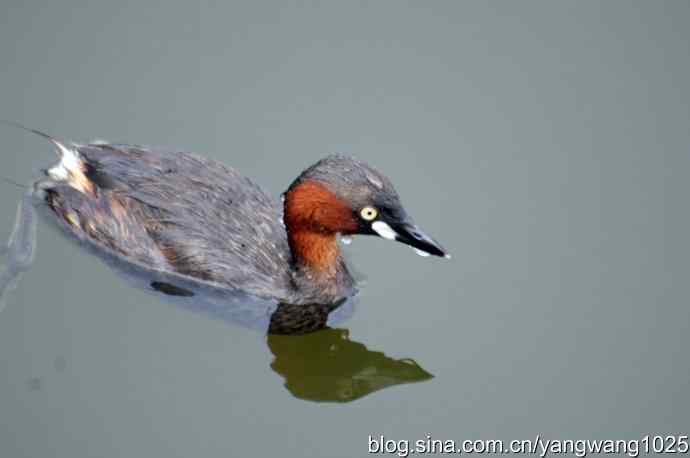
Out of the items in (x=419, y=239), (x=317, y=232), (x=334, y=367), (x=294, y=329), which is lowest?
(x=334, y=367)

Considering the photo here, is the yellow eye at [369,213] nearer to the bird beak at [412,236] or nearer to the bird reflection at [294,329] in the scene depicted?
the bird beak at [412,236]

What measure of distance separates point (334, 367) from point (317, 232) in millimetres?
840

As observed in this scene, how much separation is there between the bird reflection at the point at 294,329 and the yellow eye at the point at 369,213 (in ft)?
2.14

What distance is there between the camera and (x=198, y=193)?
7.14 meters

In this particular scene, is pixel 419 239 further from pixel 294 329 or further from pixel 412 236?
pixel 294 329

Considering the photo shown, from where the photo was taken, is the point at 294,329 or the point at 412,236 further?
the point at 294,329

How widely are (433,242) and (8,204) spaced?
2.78m

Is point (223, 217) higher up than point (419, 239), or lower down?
higher up

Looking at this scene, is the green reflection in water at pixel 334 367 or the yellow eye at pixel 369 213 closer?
the green reflection in water at pixel 334 367

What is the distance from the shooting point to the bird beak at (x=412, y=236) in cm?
697

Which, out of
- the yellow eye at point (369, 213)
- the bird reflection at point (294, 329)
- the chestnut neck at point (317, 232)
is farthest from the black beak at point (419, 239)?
the bird reflection at point (294, 329)

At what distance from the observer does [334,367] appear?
696cm

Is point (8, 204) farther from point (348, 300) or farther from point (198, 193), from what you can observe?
point (348, 300)

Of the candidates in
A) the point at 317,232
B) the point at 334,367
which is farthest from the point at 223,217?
the point at 334,367
